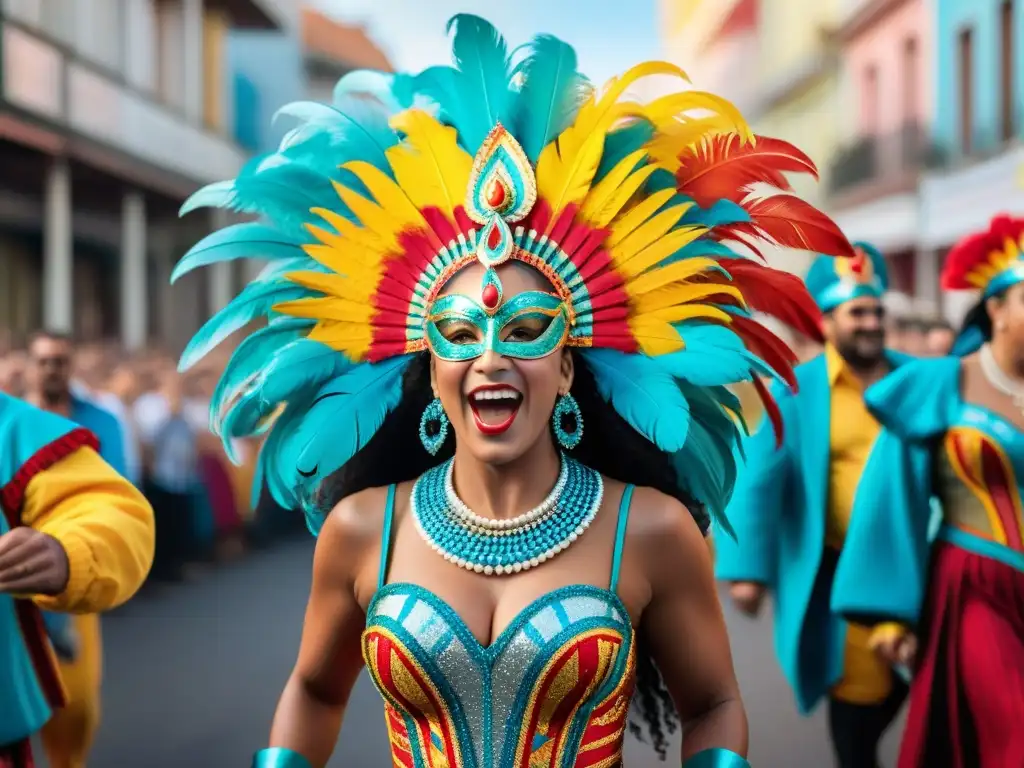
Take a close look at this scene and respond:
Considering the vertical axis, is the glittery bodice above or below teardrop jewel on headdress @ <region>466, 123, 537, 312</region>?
below

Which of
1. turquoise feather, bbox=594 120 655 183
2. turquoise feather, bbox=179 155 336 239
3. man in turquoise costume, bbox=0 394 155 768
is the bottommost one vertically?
man in turquoise costume, bbox=0 394 155 768

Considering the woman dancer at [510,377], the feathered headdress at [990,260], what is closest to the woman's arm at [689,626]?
the woman dancer at [510,377]

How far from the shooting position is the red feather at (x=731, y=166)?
8.39 ft

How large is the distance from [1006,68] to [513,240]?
12278 millimetres

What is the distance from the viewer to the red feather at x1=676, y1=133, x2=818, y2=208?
256 cm

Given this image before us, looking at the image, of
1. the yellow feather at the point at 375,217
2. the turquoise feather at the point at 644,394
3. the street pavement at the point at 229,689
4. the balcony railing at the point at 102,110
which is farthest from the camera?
the balcony railing at the point at 102,110

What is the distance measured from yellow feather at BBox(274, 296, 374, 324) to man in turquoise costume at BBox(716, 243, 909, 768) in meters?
2.32

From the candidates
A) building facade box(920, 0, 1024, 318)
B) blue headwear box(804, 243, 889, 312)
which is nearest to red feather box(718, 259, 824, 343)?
blue headwear box(804, 243, 889, 312)

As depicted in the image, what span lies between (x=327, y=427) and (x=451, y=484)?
27 cm

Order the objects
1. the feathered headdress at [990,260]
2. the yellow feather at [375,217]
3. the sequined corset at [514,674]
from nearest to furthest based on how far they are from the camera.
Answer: the sequined corset at [514,674]
the yellow feather at [375,217]
the feathered headdress at [990,260]

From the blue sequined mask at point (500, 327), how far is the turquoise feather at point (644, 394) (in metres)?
0.16

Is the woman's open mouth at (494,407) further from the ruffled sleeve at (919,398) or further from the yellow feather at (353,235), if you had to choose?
the ruffled sleeve at (919,398)

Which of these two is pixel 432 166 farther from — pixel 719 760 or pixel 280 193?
pixel 719 760

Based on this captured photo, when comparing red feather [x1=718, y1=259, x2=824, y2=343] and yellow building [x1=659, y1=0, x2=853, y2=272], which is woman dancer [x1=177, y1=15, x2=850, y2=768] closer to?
red feather [x1=718, y1=259, x2=824, y2=343]
